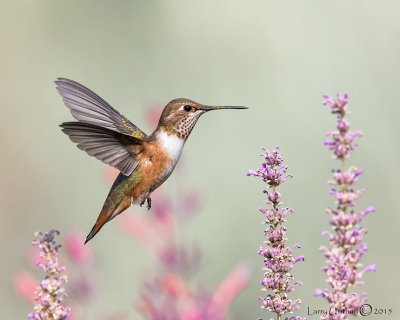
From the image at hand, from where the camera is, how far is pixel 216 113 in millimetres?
9516

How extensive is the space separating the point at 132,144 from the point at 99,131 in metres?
0.44

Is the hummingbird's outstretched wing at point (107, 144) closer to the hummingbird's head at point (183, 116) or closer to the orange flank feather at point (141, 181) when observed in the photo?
the orange flank feather at point (141, 181)

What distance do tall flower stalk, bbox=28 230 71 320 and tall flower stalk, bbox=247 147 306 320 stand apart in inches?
26.2

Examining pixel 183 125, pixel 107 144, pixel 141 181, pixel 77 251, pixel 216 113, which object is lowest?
pixel 77 251

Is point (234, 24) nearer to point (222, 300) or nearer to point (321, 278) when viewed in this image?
point (321, 278)

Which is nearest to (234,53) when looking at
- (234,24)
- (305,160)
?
(234,24)

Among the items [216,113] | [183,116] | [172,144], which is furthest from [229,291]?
[216,113]

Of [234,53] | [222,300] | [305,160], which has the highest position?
[234,53]

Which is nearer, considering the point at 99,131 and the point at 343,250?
the point at 343,250

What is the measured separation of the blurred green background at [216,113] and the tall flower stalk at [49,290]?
5611 mm

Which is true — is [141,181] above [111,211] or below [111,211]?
above

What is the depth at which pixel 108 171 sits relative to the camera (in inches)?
208

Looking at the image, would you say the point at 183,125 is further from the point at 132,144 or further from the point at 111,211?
the point at 111,211

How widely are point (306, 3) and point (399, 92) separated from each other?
1.59 metres
